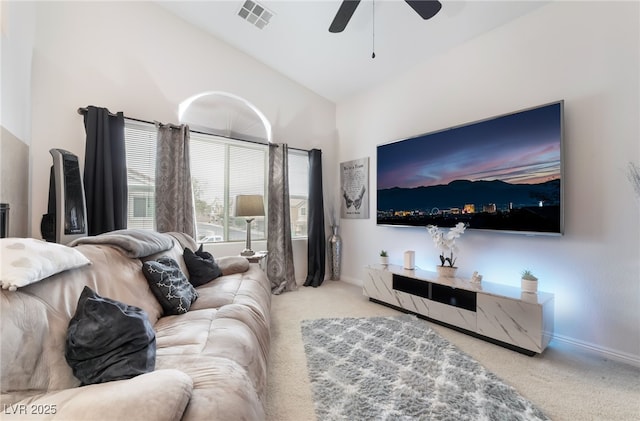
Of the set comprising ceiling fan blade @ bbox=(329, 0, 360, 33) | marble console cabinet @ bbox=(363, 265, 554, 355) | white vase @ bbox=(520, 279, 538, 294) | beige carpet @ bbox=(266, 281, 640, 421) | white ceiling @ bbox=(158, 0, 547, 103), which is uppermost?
white ceiling @ bbox=(158, 0, 547, 103)

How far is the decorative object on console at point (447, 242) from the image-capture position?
2.46 metres

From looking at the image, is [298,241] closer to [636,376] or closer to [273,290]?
[273,290]

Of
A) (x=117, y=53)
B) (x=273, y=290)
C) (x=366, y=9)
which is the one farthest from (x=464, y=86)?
(x=117, y=53)

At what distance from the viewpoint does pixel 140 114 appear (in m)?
2.63

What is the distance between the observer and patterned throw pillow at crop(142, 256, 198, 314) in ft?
5.21

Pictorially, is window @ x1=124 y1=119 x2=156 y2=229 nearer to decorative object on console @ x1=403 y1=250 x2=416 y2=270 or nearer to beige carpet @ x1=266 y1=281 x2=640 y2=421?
beige carpet @ x1=266 y1=281 x2=640 y2=421

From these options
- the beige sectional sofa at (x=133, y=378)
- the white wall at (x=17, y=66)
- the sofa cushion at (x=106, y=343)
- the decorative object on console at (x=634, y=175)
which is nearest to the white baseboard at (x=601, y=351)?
the decorative object on console at (x=634, y=175)

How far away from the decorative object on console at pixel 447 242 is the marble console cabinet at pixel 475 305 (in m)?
0.10

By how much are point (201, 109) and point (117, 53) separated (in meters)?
0.85

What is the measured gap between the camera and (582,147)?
1.99 metres

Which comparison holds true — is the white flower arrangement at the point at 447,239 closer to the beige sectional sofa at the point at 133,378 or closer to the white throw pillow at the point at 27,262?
the beige sectional sofa at the point at 133,378

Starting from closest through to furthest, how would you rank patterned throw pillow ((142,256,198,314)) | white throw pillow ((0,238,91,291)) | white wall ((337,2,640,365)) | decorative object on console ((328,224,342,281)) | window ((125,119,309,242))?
white throw pillow ((0,238,91,291)) < patterned throw pillow ((142,256,198,314)) < white wall ((337,2,640,365)) < window ((125,119,309,242)) < decorative object on console ((328,224,342,281))

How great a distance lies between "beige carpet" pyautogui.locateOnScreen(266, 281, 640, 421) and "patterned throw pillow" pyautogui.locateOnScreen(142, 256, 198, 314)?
28.5 inches

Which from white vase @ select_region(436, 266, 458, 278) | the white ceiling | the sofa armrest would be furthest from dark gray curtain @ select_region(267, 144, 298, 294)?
the sofa armrest
